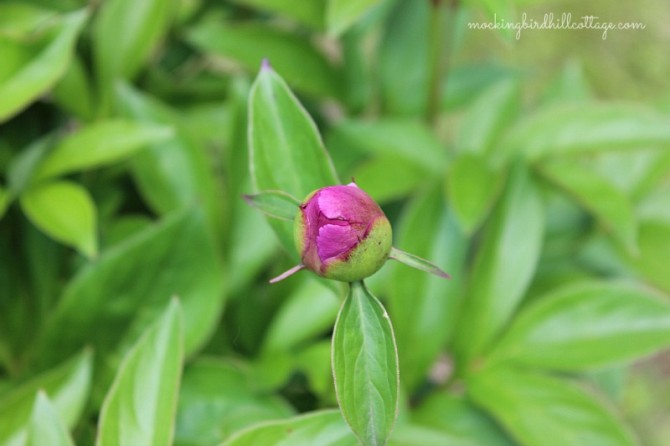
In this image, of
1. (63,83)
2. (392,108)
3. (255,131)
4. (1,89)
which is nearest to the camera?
(255,131)

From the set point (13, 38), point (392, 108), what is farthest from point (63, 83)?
point (392, 108)

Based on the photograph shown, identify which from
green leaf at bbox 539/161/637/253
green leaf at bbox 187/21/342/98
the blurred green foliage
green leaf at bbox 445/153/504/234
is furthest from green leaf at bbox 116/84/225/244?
green leaf at bbox 539/161/637/253

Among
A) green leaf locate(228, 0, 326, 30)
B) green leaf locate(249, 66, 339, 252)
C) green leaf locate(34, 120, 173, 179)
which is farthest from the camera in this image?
green leaf locate(228, 0, 326, 30)

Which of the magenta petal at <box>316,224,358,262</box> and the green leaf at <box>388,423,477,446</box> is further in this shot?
the green leaf at <box>388,423,477,446</box>

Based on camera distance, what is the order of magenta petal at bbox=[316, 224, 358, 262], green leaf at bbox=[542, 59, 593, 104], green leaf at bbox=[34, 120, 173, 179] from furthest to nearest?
green leaf at bbox=[542, 59, 593, 104] → green leaf at bbox=[34, 120, 173, 179] → magenta petal at bbox=[316, 224, 358, 262]

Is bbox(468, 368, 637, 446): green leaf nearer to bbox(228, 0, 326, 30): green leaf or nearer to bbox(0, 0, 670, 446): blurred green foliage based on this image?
bbox(0, 0, 670, 446): blurred green foliage

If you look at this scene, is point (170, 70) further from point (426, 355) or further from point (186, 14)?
point (426, 355)

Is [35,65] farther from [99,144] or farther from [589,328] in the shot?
[589,328]

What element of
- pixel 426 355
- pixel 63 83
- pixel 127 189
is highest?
pixel 63 83

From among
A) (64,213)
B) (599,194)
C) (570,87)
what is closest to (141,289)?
(64,213)
